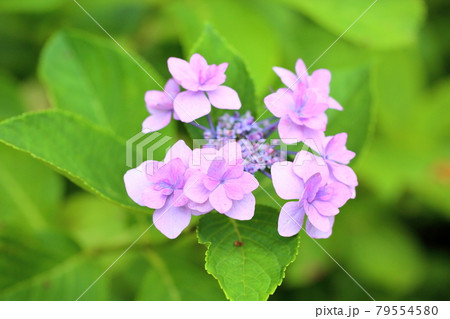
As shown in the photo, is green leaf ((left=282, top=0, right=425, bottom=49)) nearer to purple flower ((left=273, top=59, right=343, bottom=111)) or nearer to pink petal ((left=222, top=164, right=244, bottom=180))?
purple flower ((left=273, top=59, right=343, bottom=111))

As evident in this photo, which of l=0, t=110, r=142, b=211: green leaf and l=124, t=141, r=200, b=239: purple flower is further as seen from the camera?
l=0, t=110, r=142, b=211: green leaf

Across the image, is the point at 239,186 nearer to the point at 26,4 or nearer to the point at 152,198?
Result: the point at 152,198

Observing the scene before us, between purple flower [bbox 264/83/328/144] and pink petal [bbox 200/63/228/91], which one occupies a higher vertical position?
pink petal [bbox 200/63/228/91]

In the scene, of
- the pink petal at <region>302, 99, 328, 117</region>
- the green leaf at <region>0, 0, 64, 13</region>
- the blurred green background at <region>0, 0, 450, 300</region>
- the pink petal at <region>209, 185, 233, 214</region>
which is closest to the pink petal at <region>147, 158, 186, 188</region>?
the pink petal at <region>209, 185, 233, 214</region>

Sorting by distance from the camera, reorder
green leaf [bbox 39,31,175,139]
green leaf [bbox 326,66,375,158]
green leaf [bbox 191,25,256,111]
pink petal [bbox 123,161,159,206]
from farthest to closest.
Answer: green leaf [bbox 39,31,175,139] → green leaf [bbox 326,66,375,158] → green leaf [bbox 191,25,256,111] → pink petal [bbox 123,161,159,206]

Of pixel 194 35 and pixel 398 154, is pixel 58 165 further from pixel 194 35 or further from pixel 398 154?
pixel 398 154

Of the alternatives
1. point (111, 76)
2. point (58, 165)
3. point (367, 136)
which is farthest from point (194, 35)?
point (58, 165)

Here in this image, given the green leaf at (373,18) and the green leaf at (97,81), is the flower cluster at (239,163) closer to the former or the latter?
the green leaf at (97,81)

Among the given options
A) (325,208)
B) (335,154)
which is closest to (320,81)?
(335,154)
